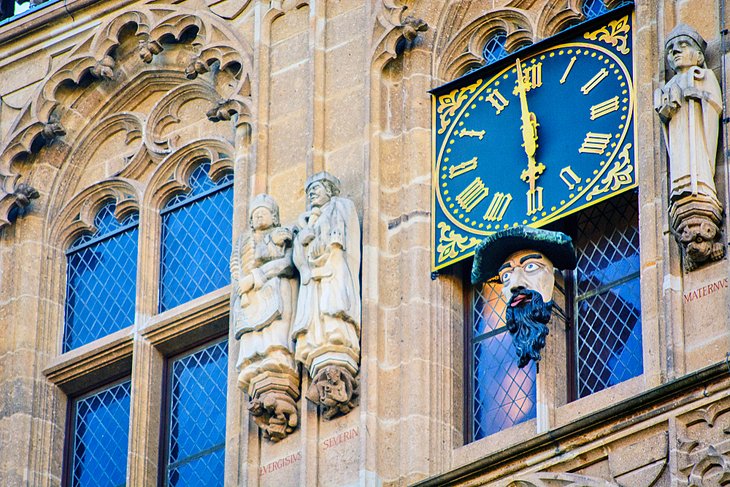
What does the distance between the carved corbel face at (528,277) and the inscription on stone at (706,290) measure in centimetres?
125

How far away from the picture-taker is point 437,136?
818 inches

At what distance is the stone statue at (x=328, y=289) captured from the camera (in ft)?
64.8

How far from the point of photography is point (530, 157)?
790 inches

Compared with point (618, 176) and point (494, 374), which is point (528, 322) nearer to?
point (494, 374)

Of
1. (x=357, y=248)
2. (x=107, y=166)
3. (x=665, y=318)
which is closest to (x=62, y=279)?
(x=107, y=166)

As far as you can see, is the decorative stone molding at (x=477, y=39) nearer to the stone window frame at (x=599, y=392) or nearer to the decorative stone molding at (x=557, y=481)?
the stone window frame at (x=599, y=392)

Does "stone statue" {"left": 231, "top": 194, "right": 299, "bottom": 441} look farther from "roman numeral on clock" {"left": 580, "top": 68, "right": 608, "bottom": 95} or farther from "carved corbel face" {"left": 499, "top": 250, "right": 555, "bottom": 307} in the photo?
"roman numeral on clock" {"left": 580, "top": 68, "right": 608, "bottom": 95}

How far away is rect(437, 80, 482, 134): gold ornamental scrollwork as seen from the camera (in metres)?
20.8

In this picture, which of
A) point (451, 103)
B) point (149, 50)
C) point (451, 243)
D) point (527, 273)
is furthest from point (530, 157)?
point (149, 50)

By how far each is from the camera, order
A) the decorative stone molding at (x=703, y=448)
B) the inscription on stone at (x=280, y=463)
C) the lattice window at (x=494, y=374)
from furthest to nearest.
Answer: the inscription on stone at (x=280, y=463) < the lattice window at (x=494, y=374) < the decorative stone molding at (x=703, y=448)

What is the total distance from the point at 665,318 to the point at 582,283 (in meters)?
1.22

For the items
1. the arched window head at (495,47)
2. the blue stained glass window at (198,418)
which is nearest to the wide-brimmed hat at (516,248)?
the arched window head at (495,47)

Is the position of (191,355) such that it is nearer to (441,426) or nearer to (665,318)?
(441,426)

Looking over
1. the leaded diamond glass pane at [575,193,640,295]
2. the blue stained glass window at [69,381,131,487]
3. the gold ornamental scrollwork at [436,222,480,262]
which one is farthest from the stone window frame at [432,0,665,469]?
the blue stained glass window at [69,381,131,487]
